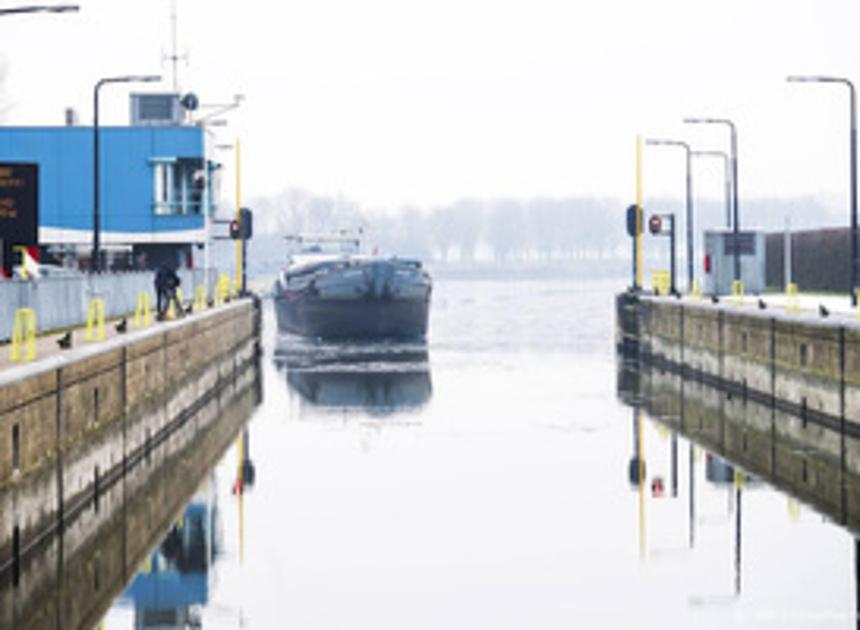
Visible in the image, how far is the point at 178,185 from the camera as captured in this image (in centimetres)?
7281

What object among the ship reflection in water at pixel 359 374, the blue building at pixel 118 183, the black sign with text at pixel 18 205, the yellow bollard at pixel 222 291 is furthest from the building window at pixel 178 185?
the black sign with text at pixel 18 205

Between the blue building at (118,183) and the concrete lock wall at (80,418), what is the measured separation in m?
29.5

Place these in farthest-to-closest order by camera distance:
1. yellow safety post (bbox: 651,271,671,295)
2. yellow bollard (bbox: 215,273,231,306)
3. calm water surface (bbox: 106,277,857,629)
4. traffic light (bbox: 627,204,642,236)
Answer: traffic light (bbox: 627,204,642,236)
yellow safety post (bbox: 651,271,671,295)
yellow bollard (bbox: 215,273,231,306)
calm water surface (bbox: 106,277,857,629)

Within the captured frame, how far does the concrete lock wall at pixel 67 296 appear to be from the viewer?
33.1 meters

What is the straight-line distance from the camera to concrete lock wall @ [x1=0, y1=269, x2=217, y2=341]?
108 ft

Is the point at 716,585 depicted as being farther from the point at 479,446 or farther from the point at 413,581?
the point at 479,446

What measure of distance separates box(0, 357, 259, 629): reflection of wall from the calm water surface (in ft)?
1.41

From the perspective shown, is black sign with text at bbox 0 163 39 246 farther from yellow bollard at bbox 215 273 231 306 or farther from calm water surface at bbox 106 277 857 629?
yellow bollard at bbox 215 273 231 306

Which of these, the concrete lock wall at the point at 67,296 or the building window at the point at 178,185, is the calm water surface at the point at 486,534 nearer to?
the concrete lock wall at the point at 67,296

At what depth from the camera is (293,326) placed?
7794 centimetres

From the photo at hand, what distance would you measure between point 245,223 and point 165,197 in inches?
228

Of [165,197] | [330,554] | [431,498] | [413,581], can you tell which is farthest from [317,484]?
[165,197]

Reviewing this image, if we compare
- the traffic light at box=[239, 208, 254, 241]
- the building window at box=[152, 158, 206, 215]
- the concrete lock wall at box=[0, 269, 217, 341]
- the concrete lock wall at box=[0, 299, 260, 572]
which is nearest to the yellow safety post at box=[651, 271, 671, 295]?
the traffic light at box=[239, 208, 254, 241]

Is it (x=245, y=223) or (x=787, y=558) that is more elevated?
(x=245, y=223)
